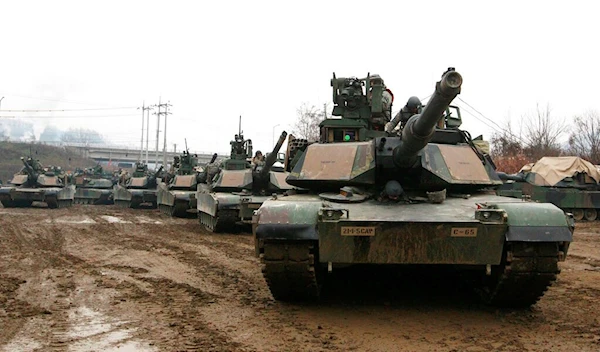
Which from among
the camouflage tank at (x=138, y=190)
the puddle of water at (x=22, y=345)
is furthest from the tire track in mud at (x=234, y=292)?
the camouflage tank at (x=138, y=190)

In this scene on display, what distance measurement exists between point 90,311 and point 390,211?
3255mm

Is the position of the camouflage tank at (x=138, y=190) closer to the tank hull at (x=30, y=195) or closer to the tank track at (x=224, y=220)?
the tank hull at (x=30, y=195)

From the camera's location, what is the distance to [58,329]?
6.07 meters

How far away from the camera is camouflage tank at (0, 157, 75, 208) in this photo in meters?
26.4

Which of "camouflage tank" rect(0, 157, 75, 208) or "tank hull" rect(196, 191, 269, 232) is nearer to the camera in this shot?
"tank hull" rect(196, 191, 269, 232)

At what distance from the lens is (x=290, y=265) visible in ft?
21.7

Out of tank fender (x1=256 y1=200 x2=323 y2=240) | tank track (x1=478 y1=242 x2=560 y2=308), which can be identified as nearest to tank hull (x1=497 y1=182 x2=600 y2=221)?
tank track (x1=478 y1=242 x2=560 y2=308)

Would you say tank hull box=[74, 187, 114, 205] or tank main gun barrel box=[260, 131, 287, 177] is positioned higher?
tank main gun barrel box=[260, 131, 287, 177]

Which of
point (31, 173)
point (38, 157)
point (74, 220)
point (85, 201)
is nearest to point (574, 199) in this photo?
point (74, 220)

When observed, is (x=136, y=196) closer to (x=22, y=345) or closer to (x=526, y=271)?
(x=22, y=345)

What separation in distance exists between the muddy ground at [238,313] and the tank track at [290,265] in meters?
0.29

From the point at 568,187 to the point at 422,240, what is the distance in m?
18.0

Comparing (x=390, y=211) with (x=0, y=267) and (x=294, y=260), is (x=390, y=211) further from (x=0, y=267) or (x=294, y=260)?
(x=0, y=267)

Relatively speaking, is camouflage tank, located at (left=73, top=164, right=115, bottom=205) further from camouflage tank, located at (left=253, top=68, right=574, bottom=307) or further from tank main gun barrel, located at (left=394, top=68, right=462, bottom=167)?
tank main gun barrel, located at (left=394, top=68, right=462, bottom=167)
